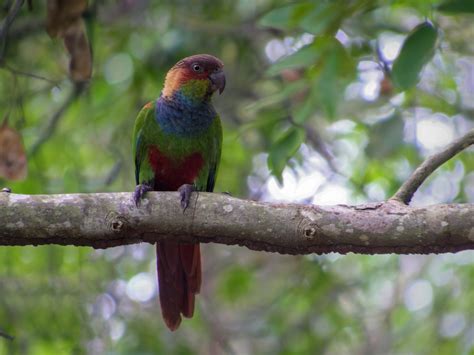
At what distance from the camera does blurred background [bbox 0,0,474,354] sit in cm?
454

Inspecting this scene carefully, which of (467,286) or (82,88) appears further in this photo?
(467,286)

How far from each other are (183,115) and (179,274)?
91 cm

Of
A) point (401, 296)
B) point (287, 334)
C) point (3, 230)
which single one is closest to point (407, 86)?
point (3, 230)

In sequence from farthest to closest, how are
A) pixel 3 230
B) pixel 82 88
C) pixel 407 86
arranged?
pixel 82 88 → pixel 407 86 → pixel 3 230

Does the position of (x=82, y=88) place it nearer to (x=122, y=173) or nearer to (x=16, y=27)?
(x=16, y=27)

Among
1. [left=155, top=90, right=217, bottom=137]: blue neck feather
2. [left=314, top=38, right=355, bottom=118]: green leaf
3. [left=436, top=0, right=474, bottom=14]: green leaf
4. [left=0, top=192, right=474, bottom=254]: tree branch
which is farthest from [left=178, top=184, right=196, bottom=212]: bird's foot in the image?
[left=436, top=0, right=474, bottom=14]: green leaf

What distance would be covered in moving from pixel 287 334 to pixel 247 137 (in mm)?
1791

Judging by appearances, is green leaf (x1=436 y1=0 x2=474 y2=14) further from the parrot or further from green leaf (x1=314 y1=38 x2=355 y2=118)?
the parrot

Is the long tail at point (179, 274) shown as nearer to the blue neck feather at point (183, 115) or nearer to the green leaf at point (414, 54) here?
the blue neck feather at point (183, 115)

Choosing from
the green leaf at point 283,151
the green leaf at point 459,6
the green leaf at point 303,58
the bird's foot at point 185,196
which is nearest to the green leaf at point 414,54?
the green leaf at point 459,6

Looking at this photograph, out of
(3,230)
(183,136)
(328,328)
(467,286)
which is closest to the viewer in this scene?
(3,230)

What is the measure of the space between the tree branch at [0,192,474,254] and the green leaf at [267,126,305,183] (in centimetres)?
72

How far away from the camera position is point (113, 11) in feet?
18.1

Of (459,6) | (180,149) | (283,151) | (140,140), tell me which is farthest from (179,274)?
(459,6)
